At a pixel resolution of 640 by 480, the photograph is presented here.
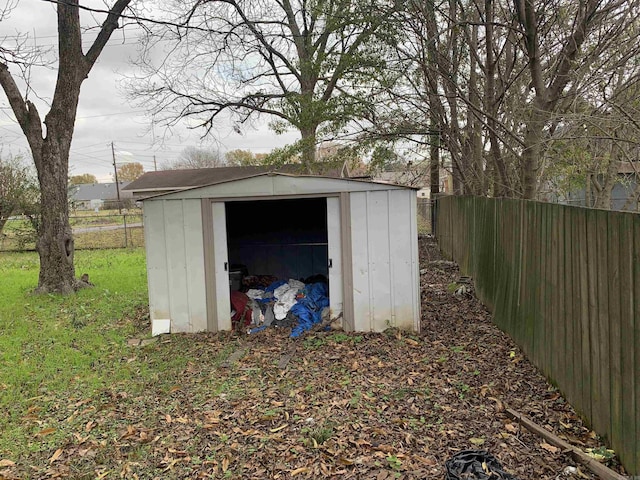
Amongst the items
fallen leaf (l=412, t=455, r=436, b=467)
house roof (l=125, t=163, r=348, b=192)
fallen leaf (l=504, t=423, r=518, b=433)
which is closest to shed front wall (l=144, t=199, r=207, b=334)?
fallen leaf (l=412, t=455, r=436, b=467)

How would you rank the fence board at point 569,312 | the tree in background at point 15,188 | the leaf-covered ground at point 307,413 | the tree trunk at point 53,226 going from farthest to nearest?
the tree in background at point 15,188 → the tree trunk at point 53,226 → the fence board at point 569,312 → the leaf-covered ground at point 307,413

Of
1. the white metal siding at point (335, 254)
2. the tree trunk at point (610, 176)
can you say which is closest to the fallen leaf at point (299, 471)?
the white metal siding at point (335, 254)

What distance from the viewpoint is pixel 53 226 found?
355 inches

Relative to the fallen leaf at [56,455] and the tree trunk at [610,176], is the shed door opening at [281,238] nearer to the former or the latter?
the tree trunk at [610,176]

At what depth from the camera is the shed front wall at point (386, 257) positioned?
18.9 feet

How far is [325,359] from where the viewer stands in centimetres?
510

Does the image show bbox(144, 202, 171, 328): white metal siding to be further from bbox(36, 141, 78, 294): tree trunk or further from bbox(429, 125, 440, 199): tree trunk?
bbox(429, 125, 440, 199): tree trunk

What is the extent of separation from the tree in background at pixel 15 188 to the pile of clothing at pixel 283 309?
13.1m

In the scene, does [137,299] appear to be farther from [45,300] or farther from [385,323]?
[385,323]

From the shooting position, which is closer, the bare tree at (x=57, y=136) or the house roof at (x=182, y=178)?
the bare tree at (x=57, y=136)

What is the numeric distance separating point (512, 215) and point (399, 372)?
2272 mm

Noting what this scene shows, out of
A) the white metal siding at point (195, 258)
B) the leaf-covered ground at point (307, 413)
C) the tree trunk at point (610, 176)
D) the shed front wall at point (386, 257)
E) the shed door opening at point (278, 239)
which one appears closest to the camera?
the leaf-covered ground at point (307, 413)

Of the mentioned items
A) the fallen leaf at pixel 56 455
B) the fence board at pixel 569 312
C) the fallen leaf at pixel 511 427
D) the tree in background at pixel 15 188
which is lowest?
the fallen leaf at pixel 56 455

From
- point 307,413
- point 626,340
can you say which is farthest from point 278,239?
point 626,340
